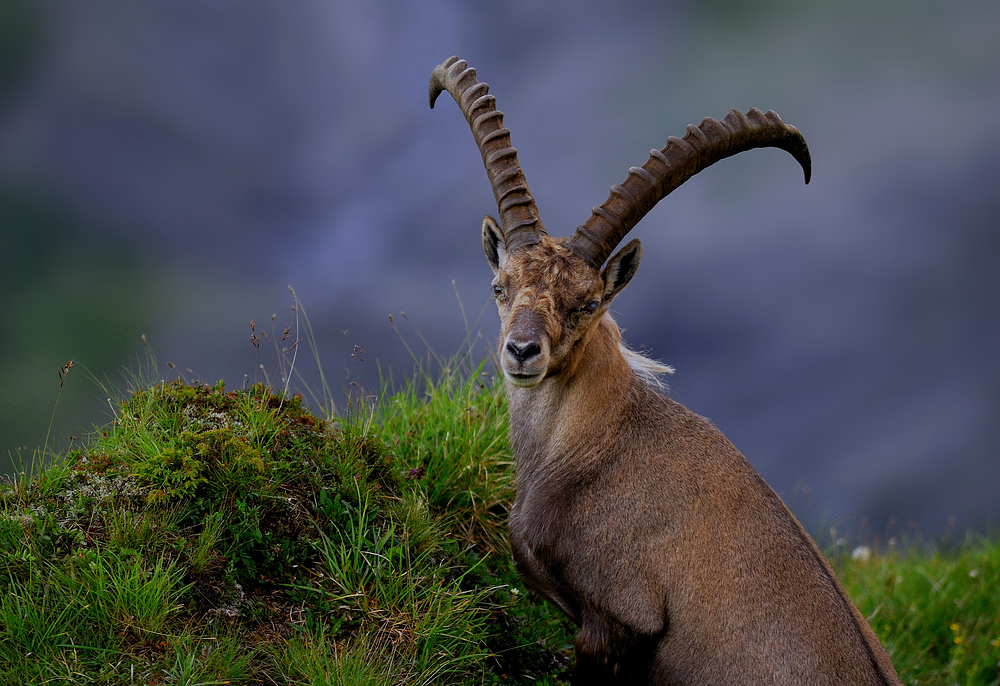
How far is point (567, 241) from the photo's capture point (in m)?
6.32

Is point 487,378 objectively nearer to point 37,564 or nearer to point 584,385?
point 584,385

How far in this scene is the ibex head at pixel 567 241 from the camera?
5.94 m

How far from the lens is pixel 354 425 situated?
7.80 metres

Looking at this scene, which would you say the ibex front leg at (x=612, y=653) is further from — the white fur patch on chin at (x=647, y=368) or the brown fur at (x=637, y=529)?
the white fur patch on chin at (x=647, y=368)

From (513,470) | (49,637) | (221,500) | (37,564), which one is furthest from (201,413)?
(513,470)


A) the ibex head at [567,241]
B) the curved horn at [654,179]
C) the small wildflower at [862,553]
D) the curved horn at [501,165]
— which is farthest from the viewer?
the small wildflower at [862,553]

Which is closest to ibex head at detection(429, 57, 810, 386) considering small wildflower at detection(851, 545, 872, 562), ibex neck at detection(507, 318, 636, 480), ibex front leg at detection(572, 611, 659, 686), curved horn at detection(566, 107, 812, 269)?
curved horn at detection(566, 107, 812, 269)

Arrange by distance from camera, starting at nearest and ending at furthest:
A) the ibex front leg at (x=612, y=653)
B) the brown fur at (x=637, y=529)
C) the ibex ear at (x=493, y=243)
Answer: the brown fur at (x=637, y=529), the ibex front leg at (x=612, y=653), the ibex ear at (x=493, y=243)

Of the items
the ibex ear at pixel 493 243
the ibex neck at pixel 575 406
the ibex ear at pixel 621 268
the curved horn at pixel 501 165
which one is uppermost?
the curved horn at pixel 501 165

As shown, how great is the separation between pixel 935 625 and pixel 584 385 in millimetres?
6991

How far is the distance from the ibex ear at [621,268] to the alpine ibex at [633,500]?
12 millimetres

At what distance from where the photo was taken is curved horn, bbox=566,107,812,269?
629cm

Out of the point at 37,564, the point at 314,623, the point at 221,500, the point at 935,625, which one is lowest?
the point at 935,625

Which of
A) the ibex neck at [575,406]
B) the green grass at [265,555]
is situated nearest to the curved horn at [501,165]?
the ibex neck at [575,406]
